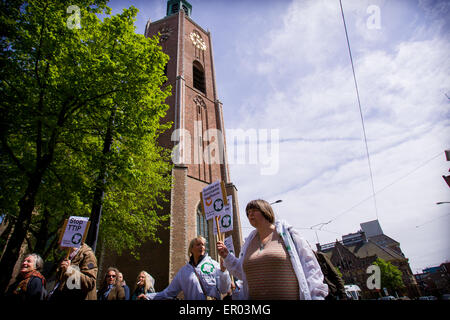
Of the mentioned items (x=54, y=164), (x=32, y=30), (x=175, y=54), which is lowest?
(x=54, y=164)

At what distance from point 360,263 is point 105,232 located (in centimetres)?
4944

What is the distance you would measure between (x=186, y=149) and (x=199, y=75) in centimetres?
1024

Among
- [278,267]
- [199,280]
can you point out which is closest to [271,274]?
[278,267]

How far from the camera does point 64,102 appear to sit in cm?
593

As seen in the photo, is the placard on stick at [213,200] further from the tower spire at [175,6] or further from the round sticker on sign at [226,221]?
the tower spire at [175,6]

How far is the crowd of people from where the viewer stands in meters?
1.95

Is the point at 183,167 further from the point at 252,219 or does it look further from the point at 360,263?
the point at 360,263

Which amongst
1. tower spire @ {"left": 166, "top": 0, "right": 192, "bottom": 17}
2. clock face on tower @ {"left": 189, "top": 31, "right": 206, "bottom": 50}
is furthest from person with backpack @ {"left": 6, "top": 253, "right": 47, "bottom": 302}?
tower spire @ {"left": 166, "top": 0, "right": 192, "bottom": 17}

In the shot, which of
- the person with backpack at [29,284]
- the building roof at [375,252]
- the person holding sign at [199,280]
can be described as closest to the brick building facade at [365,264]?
the building roof at [375,252]

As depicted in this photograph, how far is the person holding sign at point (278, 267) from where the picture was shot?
75.1 inches

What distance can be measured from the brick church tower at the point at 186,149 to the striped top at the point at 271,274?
983 cm
